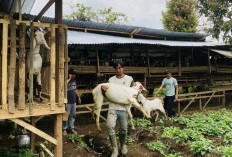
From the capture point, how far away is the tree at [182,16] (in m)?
21.3

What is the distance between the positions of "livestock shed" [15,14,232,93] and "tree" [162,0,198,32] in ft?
24.9

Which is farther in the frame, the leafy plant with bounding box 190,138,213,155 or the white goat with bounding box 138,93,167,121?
the white goat with bounding box 138,93,167,121

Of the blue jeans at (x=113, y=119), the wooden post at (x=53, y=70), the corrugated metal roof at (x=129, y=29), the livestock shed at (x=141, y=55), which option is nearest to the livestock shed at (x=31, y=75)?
the wooden post at (x=53, y=70)

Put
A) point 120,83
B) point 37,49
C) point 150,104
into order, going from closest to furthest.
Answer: point 37,49, point 120,83, point 150,104

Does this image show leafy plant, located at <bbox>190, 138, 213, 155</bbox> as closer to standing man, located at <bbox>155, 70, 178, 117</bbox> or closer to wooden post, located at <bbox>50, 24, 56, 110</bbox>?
standing man, located at <bbox>155, 70, 178, 117</bbox>

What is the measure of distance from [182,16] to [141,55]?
12093 millimetres

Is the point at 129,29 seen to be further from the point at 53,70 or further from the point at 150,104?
the point at 53,70

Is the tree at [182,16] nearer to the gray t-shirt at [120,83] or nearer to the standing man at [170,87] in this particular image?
the standing man at [170,87]

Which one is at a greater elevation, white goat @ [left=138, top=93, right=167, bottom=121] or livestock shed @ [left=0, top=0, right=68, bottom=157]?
livestock shed @ [left=0, top=0, right=68, bottom=157]

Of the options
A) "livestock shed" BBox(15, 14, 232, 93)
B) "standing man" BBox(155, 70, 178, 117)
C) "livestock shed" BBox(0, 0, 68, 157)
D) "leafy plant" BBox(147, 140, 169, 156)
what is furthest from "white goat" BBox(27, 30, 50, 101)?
"standing man" BBox(155, 70, 178, 117)

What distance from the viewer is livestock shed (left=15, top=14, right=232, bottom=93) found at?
9.27 m

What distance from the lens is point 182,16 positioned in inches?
864

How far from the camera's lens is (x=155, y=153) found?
5.05 m

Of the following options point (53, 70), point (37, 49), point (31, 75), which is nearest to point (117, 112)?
point (53, 70)
